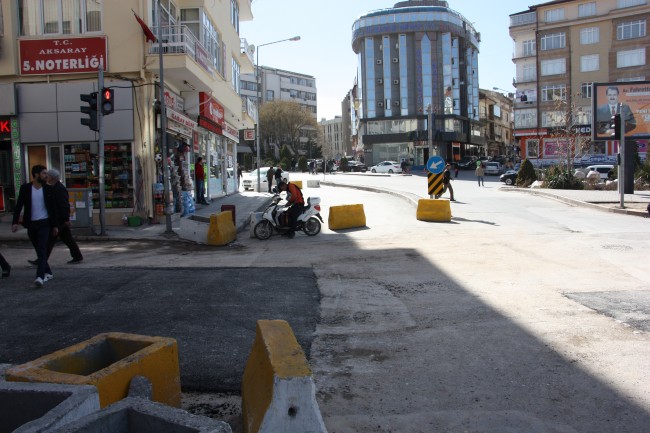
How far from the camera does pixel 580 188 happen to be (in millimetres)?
29922

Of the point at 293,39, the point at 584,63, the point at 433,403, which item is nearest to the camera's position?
the point at 433,403

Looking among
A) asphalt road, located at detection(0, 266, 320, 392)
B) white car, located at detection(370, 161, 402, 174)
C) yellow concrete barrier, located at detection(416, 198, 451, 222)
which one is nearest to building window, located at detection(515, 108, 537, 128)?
white car, located at detection(370, 161, 402, 174)

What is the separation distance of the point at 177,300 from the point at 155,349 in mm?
3484

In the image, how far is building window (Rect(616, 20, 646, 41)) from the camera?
189ft

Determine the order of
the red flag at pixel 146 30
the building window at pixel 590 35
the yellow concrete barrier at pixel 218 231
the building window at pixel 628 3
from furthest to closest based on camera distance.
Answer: the building window at pixel 590 35 < the building window at pixel 628 3 < the red flag at pixel 146 30 < the yellow concrete barrier at pixel 218 231

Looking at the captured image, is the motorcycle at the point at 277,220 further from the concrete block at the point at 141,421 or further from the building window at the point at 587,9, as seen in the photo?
the building window at the point at 587,9

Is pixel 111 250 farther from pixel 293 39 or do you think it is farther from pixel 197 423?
pixel 293 39

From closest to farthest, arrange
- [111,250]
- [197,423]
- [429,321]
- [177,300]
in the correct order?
[197,423] → [429,321] → [177,300] → [111,250]

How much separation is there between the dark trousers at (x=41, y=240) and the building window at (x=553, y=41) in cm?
6371

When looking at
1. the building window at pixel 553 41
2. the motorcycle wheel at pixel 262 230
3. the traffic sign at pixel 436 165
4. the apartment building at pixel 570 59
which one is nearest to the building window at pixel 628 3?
the apartment building at pixel 570 59

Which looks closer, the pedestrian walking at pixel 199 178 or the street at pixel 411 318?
the street at pixel 411 318

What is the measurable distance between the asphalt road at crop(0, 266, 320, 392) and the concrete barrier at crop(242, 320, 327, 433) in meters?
1.13

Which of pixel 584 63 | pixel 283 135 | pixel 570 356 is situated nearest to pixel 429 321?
pixel 570 356

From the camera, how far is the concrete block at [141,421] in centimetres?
259
